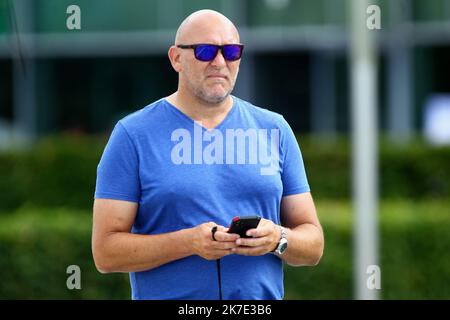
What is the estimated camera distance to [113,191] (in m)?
2.44

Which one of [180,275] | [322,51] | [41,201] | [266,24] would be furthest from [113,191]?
[322,51]

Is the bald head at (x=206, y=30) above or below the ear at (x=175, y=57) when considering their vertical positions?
above

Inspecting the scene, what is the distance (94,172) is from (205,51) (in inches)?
244

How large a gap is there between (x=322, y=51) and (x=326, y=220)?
382 inches

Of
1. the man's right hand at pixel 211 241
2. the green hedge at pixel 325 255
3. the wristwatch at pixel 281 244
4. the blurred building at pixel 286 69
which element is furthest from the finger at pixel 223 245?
the blurred building at pixel 286 69

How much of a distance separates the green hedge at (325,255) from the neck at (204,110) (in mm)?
4429

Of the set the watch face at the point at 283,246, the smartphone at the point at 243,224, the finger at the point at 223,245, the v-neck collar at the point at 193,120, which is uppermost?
the v-neck collar at the point at 193,120

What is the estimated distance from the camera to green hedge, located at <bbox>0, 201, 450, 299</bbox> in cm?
718

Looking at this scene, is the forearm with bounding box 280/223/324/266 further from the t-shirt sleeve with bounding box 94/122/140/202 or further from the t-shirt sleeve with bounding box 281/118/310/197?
the t-shirt sleeve with bounding box 94/122/140/202

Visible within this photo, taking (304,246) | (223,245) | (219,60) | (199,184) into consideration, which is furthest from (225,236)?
(219,60)

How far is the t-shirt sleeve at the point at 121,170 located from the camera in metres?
2.44

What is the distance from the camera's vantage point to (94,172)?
28.0 ft

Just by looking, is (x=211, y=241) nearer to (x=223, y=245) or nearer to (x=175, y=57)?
(x=223, y=245)

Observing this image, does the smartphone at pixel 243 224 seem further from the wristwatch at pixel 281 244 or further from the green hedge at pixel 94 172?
the green hedge at pixel 94 172
